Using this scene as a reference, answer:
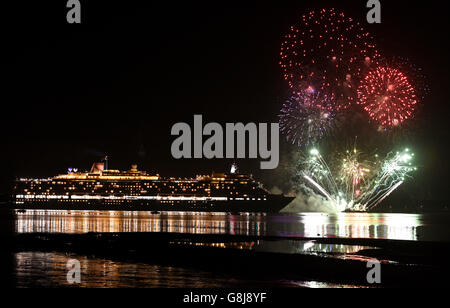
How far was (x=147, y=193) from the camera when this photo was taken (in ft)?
341

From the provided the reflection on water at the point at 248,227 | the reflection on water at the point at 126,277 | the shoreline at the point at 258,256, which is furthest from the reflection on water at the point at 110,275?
the reflection on water at the point at 248,227

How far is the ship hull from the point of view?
10012 centimetres

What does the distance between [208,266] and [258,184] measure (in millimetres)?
79270

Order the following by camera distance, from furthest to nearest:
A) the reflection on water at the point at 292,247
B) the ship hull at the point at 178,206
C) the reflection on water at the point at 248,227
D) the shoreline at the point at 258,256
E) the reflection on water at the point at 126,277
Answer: the ship hull at the point at 178,206 → the reflection on water at the point at 248,227 → the reflection on water at the point at 292,247 → the shoreline at the point at 258,256 → the reflection on water at the point at 126,277

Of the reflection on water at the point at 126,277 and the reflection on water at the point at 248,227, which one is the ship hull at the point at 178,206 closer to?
the reflection on water at the point at 248,227

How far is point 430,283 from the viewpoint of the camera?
1878 cm

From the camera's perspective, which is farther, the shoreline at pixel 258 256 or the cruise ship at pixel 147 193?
the cruise ship at pixel 147 193

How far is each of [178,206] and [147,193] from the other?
228 inches

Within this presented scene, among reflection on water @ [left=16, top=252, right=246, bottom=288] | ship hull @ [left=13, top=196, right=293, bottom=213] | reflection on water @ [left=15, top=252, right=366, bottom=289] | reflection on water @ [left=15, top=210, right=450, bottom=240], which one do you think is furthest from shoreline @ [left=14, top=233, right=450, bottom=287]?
ship hull @ [left=13, top=196, right=293, bottom=213]

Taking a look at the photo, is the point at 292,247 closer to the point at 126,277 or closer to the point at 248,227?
the point at 126,277

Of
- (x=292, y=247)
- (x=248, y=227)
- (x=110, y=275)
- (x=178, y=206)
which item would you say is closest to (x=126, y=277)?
(x=110, y=275)

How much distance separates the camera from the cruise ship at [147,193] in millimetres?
101375

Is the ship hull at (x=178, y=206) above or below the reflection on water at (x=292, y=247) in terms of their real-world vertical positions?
above

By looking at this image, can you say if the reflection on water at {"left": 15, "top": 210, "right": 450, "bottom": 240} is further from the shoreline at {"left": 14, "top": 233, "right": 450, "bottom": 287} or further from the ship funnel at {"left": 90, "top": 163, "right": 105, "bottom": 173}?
the ship funnel at {"left": 90, "top": 163, "right": 105, "bottom": 173}
